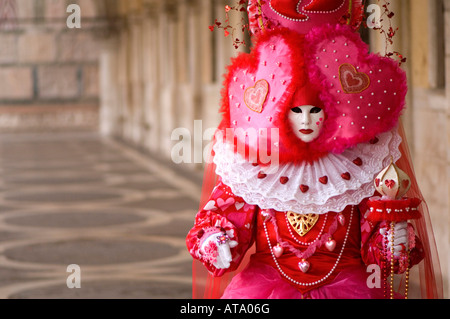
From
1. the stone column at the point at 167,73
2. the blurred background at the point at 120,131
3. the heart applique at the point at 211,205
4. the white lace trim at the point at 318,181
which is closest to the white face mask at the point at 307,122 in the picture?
the white lace trim at the point at 318,181

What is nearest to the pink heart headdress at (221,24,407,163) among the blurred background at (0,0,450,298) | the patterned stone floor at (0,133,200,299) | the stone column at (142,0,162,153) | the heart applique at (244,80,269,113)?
the heart applique at (244,80,269,113)

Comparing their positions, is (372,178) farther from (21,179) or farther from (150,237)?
(21,179)

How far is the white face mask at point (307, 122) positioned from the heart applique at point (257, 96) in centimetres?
11

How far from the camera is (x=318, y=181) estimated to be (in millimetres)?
3160

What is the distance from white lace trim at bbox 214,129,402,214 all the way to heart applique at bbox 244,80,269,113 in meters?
0.19

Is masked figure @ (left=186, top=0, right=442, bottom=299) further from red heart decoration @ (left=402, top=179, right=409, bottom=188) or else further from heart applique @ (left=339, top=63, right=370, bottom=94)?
red heart decoration @ (left=402, top=179, right=409, bottom=188)

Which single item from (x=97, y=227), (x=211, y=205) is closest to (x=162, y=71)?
(x=97, y=227)

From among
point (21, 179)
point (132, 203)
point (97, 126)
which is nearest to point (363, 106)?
point (132, 203)

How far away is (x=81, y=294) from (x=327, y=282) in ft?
10.7

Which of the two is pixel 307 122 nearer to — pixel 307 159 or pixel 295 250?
pixel 307 159

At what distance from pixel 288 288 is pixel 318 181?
0.39 m

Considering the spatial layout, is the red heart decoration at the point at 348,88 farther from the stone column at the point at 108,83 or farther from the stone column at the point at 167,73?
the stone column at the point at 108,83

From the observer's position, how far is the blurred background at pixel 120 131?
6.41m

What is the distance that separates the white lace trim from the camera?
3150 millimetres
